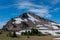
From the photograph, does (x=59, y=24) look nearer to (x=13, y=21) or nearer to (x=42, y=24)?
(x=42, y=24)

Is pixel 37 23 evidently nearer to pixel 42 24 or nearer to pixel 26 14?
pixel 42 24

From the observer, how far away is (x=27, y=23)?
265 feet

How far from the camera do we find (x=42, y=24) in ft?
276

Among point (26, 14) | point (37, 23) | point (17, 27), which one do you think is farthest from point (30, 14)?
point (17, 27)

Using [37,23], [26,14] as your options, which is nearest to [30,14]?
[26,14]

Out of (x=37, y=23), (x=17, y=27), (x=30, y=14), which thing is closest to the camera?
(x=17, y=27)

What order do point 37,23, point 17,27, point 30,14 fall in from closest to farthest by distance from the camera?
point 17,27 → point 37,23 → point 30,14

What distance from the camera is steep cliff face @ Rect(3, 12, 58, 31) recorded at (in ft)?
260

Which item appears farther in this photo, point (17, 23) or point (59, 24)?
point (59, 24)

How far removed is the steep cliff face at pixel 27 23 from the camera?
79363 mm

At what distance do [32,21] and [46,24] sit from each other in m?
7.25

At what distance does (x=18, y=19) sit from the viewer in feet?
270

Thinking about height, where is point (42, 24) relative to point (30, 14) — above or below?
below

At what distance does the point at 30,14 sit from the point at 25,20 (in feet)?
24.5
